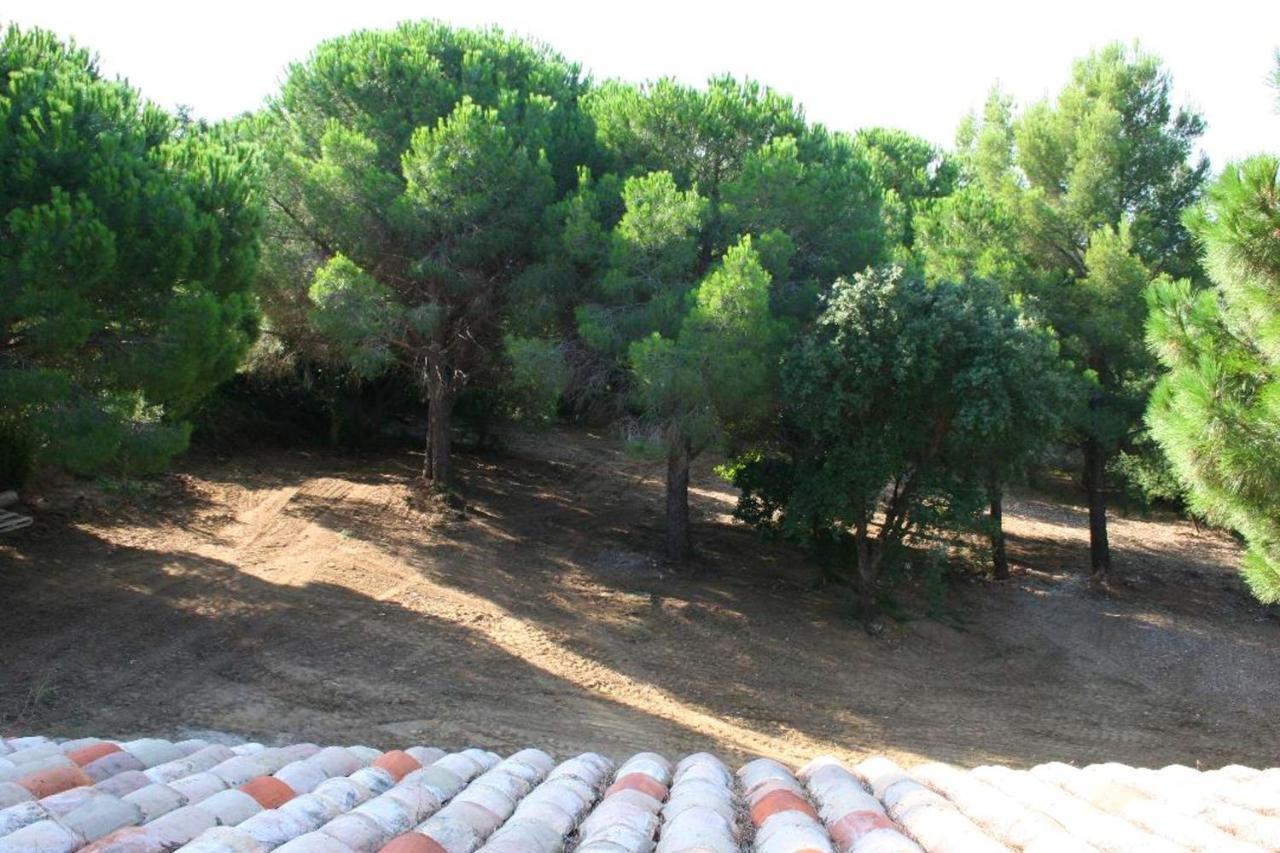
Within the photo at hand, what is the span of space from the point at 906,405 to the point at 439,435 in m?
7.58

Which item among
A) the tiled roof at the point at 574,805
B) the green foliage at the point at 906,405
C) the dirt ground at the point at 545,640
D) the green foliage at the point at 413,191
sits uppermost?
the green foliage at the point at 413,191

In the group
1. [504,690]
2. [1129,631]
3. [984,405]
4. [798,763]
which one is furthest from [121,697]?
[1129,631]

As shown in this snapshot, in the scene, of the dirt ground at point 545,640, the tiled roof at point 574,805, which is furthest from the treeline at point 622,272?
the tiled roof at point 574,805

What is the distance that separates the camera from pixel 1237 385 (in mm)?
7211

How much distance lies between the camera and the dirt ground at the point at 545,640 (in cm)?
952

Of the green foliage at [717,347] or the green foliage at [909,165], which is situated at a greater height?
the green foliage at [909,165]

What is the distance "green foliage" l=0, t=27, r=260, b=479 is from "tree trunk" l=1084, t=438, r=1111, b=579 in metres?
13.3

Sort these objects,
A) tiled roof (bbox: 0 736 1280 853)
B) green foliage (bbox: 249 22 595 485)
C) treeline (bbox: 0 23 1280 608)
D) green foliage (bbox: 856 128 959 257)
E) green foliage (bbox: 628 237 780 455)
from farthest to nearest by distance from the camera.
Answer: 1. green foliage (bbox: 856 128 959 257)
2. green foliage (bbox: 249 22 595 485)
3. green foliage (bbox: 628 237 780 455)
4. treeline (bbox: 0 23 1280 608)
5. tiled roof (bbox: 0 736 1280 853)

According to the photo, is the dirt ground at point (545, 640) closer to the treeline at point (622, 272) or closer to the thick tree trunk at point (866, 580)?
the thick tree trunk at point (866, 580)

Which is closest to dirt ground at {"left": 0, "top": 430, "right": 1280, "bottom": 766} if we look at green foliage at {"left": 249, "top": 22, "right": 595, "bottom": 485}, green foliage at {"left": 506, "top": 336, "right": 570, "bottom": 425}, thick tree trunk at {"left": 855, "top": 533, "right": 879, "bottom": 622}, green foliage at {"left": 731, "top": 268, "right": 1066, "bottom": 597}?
thick tree trunk at {"left": 855, "top": 533, "right": 879, "bottom": 622}

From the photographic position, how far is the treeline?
987cm

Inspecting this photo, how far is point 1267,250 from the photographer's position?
22.2 ft

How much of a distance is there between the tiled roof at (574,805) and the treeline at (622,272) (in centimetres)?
471

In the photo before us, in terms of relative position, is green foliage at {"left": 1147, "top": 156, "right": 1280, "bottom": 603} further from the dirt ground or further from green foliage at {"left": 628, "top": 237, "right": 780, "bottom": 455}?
green foliage at {"left": 628, "top": 237, "right": 780, "bottom": 455}
